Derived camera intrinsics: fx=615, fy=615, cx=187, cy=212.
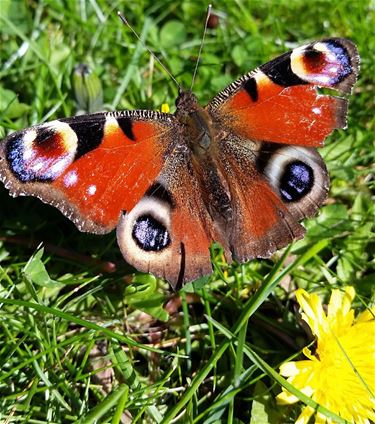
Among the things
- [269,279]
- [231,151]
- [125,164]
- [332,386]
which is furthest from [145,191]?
[332,386]

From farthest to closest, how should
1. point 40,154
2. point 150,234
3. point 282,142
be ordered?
1. point 282,142
2. point 150,234
3. point 40,154

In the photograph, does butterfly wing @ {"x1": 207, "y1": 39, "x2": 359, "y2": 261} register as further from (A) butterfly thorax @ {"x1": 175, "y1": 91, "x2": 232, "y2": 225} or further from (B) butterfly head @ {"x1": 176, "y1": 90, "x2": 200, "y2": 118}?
(B) butterfly head @ {"x1": 176, "y1": 90, "x2": 200, "y2": 118}

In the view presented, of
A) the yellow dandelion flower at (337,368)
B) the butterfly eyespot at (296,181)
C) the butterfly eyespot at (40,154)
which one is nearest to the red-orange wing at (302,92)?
the butterfly eyespot at (296,181)

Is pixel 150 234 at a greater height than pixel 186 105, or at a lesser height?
lesser

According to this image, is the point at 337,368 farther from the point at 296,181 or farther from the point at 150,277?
the point at 150,277

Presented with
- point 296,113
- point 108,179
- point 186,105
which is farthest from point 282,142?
point 108,179

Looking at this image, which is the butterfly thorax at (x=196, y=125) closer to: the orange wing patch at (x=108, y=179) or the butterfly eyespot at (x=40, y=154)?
the orange wing patch at (x=108, y=179)

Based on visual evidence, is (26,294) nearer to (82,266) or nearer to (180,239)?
(82,266)

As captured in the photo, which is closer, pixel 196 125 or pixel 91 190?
pixel 91 190
